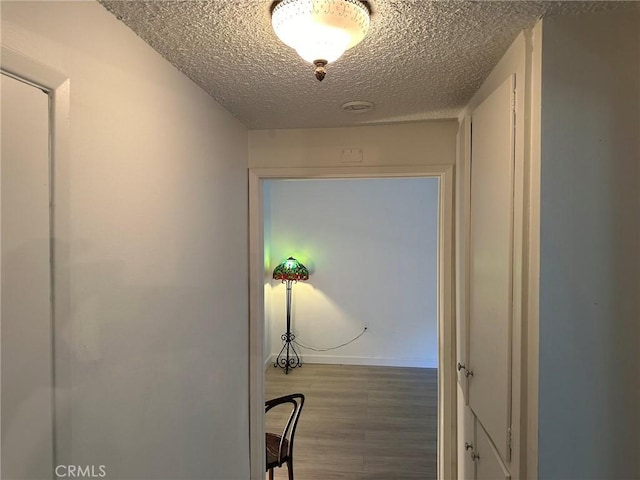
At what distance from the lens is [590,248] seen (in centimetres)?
94

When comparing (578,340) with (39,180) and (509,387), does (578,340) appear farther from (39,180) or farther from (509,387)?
(39,180)

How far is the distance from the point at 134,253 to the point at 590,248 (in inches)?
48.4

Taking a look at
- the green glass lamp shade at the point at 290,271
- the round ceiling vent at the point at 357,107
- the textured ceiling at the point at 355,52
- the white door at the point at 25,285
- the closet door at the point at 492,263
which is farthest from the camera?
the green glass lamp shade at the point at 290,271

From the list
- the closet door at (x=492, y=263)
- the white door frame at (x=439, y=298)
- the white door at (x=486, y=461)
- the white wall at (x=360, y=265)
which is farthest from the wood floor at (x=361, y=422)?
the closet door at (x=492, y=263)

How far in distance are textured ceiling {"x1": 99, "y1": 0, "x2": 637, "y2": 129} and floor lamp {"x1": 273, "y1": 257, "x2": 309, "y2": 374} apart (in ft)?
9.55

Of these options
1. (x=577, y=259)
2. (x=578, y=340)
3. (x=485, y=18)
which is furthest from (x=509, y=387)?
(x=485, y=18)

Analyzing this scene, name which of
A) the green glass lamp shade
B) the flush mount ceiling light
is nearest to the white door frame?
the flush mount ceiling light

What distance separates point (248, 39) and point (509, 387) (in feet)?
4.25

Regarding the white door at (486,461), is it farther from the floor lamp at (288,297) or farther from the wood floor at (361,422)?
the floor lamp at (288,297)

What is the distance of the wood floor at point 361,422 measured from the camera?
274 centimetres

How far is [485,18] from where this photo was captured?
37.4 inches

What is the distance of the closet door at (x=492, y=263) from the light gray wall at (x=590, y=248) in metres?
0.16

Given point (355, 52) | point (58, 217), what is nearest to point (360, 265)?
point (355, 52)

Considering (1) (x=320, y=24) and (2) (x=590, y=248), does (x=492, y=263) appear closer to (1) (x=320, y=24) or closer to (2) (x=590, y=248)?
(2) (x=590, y=248)
